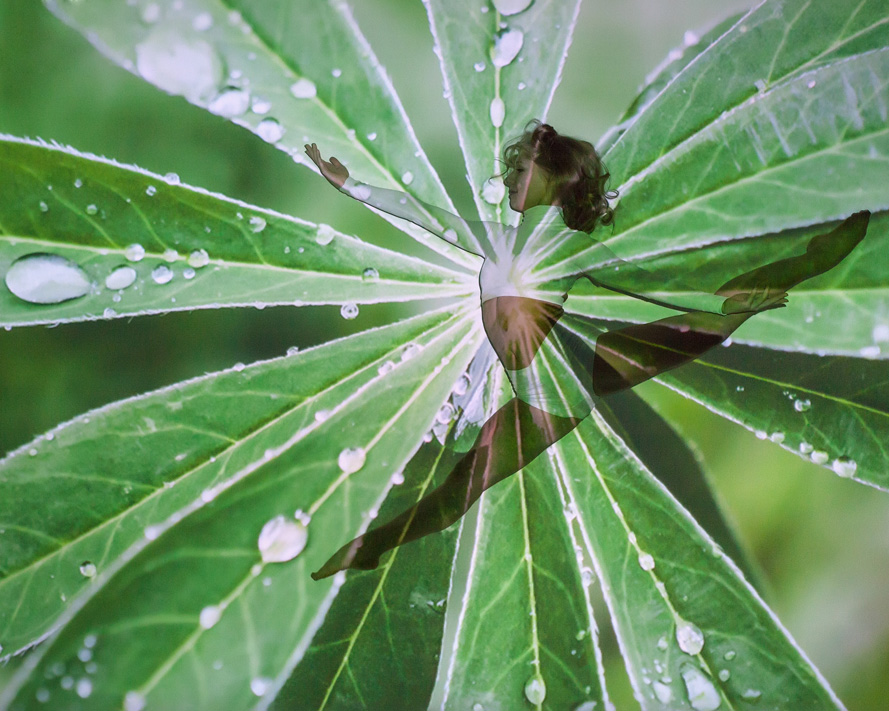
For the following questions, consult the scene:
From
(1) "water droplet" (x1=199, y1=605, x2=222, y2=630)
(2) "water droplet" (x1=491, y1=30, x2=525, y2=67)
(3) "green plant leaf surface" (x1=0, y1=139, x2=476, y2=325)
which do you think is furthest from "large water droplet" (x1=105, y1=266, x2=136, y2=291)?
(2) "water droplet" (x1=491, y1=30, x2=525, y2=67)

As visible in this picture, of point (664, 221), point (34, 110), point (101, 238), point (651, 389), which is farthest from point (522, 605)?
point (34, 110)

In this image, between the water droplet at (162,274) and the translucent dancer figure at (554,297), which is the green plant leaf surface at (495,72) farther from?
the water droplet at (162,274)

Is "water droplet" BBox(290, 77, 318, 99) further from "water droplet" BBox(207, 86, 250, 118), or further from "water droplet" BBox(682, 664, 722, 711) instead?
"water droplet" BBox(682, 664, 722, 711)

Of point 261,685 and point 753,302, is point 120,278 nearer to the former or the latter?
point 261,685

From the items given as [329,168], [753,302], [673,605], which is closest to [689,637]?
[673,605]

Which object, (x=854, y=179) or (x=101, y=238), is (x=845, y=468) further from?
(x=101, y=238)
